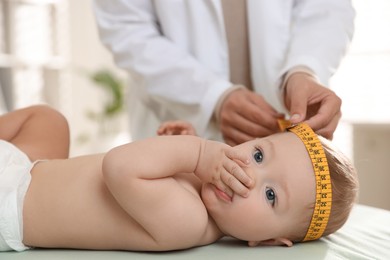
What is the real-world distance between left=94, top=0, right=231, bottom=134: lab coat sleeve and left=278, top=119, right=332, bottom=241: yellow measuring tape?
50cm

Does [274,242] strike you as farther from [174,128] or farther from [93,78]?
[93,78]

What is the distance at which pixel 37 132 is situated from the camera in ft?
4.70

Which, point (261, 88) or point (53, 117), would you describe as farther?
point (261, 88)

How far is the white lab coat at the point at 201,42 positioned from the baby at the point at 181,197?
21.4 inches

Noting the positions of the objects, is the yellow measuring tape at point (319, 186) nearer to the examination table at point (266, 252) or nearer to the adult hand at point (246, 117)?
the examination table at point (266, 252)

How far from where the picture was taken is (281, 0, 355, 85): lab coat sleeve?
161cm

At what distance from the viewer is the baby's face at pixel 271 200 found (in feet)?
3.66

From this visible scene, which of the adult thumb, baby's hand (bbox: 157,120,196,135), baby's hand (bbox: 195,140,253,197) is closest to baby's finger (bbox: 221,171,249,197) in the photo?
baby's hand (bbox: 195,140,253,197)

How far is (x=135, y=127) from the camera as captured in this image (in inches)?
77.4

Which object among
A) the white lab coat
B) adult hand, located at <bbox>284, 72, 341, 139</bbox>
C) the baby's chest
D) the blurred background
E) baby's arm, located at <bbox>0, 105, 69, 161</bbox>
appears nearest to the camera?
the baby's chest

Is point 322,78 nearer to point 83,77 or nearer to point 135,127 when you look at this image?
point 135,127

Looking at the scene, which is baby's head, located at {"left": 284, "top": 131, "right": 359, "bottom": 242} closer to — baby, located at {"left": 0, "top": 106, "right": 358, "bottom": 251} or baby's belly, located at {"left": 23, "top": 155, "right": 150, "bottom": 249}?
baby, located at {"left": 0, "top": 106, "right": 358, "bottom": 251}

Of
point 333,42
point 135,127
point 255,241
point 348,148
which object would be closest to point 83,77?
point 348,148

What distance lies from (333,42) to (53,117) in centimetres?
84
